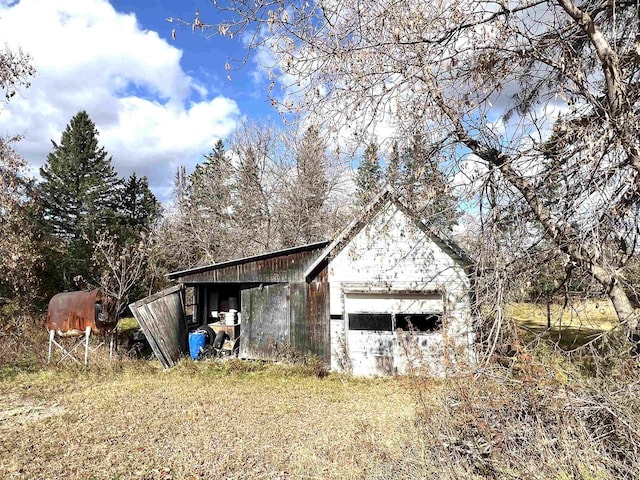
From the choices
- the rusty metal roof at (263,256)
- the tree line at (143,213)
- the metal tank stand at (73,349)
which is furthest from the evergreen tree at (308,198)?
the metal tank stand at (73,349)

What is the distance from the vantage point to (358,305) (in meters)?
11.1

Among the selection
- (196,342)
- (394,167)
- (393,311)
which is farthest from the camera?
(196,342)

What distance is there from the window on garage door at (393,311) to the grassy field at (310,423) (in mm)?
1394

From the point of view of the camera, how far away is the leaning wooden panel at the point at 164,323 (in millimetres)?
11227

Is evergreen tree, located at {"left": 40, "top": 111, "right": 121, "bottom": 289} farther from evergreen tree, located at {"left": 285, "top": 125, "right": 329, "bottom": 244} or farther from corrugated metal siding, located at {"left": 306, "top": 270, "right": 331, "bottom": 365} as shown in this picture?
corrugated metal siding, located at {"left": 306, "top": 270, "right": 331, "bottom": 365}

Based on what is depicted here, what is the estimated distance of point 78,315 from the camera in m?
11.7

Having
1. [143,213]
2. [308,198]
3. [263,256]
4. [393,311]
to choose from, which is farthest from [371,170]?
[143,213]

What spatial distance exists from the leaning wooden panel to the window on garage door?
16.8 ft

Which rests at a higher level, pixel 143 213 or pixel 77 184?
pixel 77 184

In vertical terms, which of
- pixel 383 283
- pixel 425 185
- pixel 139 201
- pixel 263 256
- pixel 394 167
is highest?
pixel 139 201

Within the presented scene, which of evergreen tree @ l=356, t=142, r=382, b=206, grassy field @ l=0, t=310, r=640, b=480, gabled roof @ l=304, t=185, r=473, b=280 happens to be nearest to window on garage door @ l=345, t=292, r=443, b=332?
gabled roof @ l=304, t=185, r=473, b=280

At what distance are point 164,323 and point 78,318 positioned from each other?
2.35 meters

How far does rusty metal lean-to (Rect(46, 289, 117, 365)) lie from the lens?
1162 cm

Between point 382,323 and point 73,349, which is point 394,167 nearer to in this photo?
point 382,323
